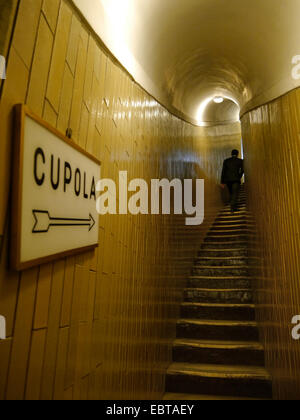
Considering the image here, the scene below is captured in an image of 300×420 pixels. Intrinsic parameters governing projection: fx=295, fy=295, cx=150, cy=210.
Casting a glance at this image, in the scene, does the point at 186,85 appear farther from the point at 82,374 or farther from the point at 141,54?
the point at 82,374

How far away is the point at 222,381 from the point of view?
2.68 metres

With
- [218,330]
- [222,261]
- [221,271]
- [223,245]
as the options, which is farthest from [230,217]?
[218,330]

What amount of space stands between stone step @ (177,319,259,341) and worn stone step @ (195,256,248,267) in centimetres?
105

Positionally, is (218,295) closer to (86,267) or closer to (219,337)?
(219,337)

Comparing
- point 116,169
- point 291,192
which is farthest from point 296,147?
point 116,169

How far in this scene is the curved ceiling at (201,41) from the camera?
68.7 inches

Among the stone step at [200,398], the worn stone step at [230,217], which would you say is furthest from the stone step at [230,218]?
the stone step at [200,398]

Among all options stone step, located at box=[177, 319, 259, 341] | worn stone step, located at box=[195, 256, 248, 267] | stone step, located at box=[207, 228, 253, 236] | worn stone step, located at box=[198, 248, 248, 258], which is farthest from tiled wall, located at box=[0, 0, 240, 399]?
stone step, located at box=[207, 228, 253, 236]

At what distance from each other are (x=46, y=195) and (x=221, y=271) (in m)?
3.57

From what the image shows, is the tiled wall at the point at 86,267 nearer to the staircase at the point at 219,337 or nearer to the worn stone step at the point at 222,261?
the staircase at the point at 219,337

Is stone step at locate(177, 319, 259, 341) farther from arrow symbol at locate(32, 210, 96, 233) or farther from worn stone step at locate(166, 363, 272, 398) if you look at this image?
arrow symbol at locate(32, 210, 96, 233)

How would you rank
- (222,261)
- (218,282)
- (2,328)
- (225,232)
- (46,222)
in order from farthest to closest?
1. (225,232)
2. (222,261)
3. (218,282)
4. (46,222)
5. (2,328)

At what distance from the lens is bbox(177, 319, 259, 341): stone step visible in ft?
10.4

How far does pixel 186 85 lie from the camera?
3643 mm
